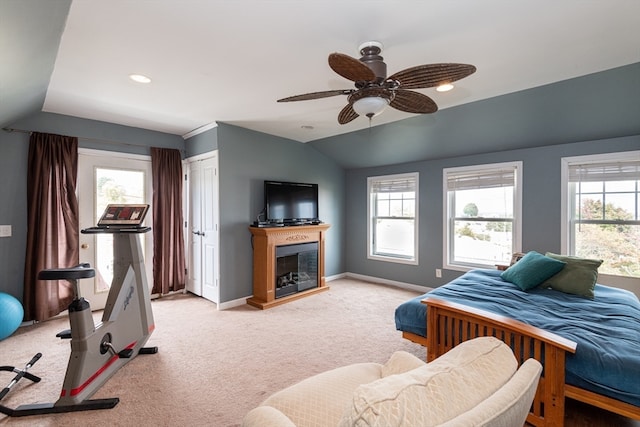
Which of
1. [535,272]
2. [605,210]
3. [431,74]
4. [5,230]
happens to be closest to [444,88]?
[431,74]

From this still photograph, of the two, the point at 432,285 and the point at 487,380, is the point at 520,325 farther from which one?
the point at 432,285

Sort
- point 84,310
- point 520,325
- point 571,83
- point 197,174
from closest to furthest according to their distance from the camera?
point 520,325 < point 84,310 < point 571,83 < point 197,174

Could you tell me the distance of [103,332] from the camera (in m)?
2.22

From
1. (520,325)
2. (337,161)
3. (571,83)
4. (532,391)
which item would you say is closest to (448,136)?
(571,83)

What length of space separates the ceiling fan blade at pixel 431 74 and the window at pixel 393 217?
313 centimetres

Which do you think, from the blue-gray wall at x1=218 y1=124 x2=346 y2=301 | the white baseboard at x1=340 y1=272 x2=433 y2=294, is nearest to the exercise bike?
the blue-gray wall at x1=218 y1=124 x2=346 y2=301

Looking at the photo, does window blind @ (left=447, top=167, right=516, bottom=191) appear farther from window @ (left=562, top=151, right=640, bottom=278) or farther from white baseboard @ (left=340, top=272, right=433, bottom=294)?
white baseboard @ (left=340, top=272, right=433, bottom=294)

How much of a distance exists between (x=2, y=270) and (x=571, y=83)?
615cm

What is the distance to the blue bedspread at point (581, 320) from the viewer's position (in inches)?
58.9

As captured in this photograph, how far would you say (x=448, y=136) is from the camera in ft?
12.9

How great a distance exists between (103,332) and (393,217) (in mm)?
4336

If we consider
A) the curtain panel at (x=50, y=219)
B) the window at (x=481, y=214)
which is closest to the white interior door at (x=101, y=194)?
the curtain panel at (x=50, y=219)

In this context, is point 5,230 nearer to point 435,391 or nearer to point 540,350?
point 435,391

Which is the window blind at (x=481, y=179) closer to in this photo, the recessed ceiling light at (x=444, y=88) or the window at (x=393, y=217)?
the window at (x=393, y=217)
